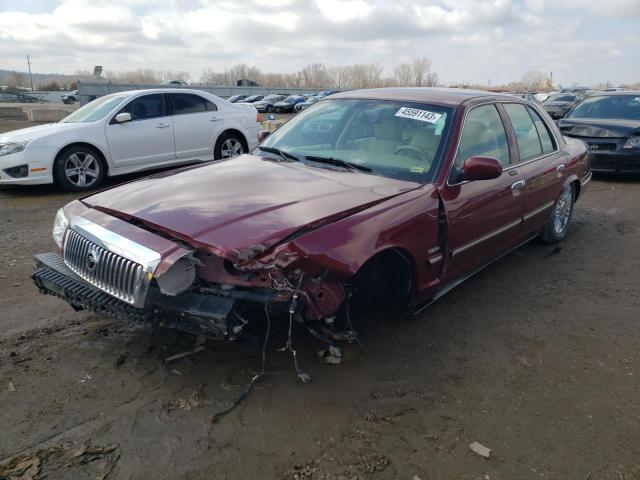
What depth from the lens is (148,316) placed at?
2574mm

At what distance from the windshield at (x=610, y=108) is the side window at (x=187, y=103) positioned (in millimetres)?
7203

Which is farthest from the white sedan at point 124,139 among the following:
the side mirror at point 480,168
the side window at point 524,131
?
the side mirror at point 480,168

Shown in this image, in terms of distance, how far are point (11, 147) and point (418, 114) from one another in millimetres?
6206

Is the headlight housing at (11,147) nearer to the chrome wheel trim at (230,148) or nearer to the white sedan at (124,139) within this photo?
the white sedan at (124,139)

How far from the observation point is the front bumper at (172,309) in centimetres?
247

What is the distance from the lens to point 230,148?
9289 millimetres


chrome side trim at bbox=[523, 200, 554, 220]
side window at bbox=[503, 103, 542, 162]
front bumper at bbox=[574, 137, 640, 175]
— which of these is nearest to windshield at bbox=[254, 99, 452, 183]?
side window at bbox=[503, 103, 542, 162]

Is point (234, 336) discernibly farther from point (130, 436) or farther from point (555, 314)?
point (555, 314)

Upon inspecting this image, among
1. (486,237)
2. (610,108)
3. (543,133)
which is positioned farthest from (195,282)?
(610,108)

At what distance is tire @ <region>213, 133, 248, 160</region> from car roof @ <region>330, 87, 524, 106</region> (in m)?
4.98

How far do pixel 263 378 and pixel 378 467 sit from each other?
2.86ft

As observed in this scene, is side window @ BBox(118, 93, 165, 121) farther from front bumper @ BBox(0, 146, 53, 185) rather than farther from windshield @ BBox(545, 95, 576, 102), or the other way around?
windshield @ BBox(545, 95, 576, 102)

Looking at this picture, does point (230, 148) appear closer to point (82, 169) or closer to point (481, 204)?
point (82, 169)

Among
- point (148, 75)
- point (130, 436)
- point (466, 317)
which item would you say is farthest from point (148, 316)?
point (148, 75)
